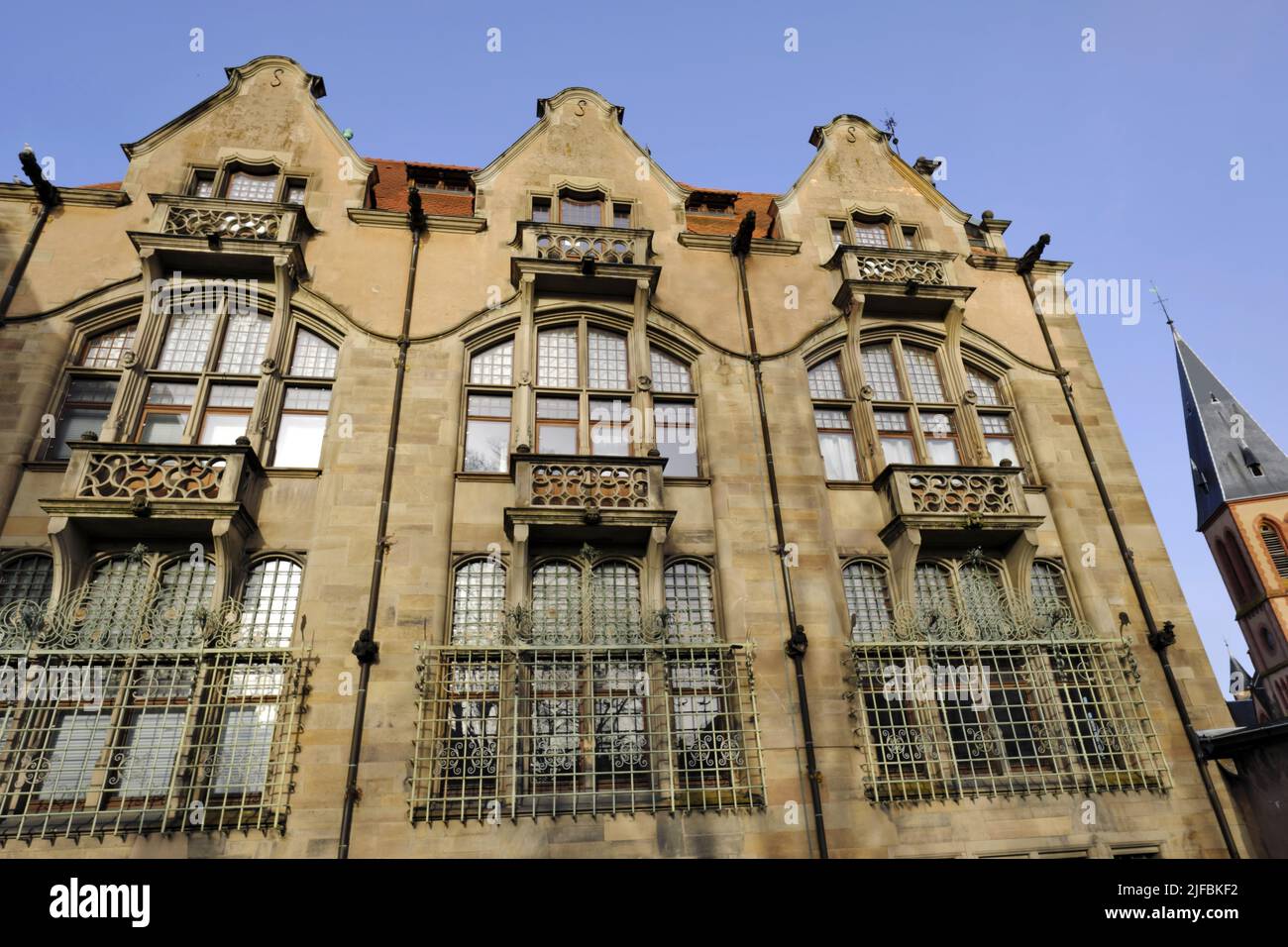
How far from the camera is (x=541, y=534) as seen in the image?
41.1 feet

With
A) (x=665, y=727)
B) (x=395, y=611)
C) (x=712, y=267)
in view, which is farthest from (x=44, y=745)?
(x=712, y=267)

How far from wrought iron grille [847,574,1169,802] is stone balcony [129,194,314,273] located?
13121mm

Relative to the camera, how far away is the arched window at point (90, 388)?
13.0 metres

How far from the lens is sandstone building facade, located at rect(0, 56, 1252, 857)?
10.7 metres

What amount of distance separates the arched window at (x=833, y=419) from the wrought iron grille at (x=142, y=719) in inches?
400

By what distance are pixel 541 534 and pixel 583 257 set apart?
6.09 metres

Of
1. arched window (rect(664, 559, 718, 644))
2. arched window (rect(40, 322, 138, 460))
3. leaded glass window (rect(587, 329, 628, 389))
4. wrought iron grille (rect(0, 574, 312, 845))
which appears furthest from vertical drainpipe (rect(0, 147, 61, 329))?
arched window (rect(664, 559, 718, 644))

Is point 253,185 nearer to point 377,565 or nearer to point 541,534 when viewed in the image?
point 377,565

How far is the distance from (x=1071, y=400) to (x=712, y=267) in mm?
8393

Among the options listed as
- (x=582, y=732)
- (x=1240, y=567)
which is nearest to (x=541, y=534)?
(x=582, y=732)

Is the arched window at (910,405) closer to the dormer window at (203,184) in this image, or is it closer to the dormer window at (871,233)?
the dormer window at (871,233)

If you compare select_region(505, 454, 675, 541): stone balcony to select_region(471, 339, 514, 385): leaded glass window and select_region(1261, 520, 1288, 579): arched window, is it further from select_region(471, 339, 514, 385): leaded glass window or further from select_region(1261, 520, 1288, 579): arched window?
select_region(1261, 520, 1288, 579): arched window

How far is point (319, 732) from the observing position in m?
10.7
